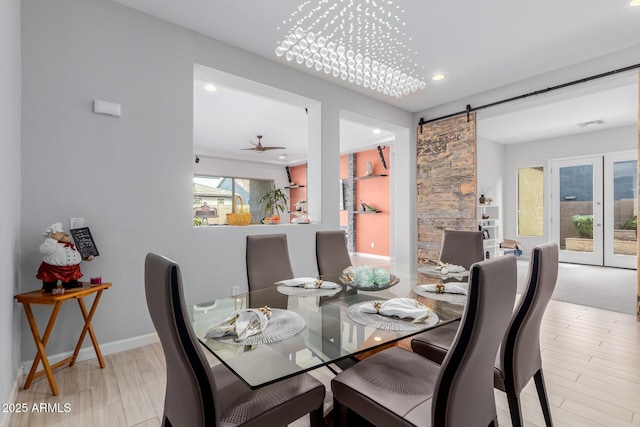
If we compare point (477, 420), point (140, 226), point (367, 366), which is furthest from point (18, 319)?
point (477, 420)

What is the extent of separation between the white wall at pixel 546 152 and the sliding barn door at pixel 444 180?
365 cm

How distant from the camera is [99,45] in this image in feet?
7.85

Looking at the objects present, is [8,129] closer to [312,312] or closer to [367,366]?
[312,312]

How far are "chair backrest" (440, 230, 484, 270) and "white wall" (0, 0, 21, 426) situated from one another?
3.06 meters

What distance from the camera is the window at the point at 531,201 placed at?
7.09m

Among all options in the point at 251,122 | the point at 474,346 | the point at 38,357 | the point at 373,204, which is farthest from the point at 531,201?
the point at 38,357

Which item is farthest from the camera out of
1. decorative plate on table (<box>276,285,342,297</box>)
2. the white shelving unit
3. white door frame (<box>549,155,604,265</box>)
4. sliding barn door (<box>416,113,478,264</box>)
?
white door frame (<box>549,155,604,265</box>)

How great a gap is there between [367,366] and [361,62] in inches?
84.3

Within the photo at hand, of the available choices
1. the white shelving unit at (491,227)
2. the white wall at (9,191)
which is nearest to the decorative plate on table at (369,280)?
the white wall at (9,191)

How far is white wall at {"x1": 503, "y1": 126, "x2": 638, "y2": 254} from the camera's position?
6.06 meters

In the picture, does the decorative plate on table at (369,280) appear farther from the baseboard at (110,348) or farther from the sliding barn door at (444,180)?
the sliding barn door at (444,180)

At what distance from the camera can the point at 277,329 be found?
1.28m

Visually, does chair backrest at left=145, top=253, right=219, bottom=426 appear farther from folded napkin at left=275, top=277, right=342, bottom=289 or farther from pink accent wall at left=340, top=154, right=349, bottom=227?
pink accent wall at left=340, top=154, right=349, bottom=227

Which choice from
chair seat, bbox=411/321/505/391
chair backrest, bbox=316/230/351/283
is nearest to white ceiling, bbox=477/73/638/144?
chair backrest, bbox=316/230/351/283
